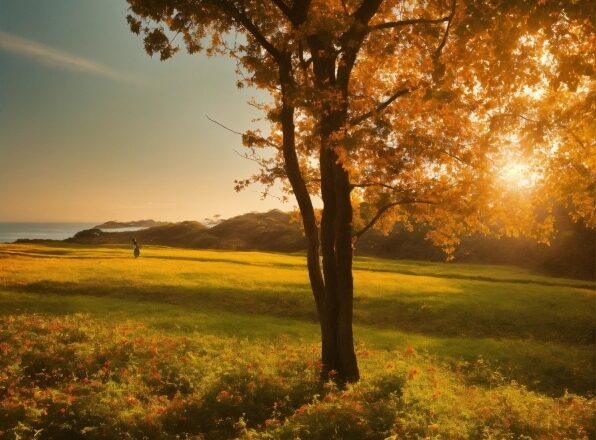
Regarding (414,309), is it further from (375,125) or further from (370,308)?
(375,125)

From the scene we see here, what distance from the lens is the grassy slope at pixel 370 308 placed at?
24.8 metres

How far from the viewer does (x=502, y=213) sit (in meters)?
17.1

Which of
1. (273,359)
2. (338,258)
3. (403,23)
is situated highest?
(403,23)

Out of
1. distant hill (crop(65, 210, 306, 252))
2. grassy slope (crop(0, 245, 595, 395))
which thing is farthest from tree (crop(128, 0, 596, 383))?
distant hill (crop(65, 210, 306, 252))

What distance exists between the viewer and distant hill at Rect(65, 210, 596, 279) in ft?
214

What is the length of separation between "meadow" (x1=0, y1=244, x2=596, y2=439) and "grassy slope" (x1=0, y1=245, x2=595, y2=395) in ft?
0.46

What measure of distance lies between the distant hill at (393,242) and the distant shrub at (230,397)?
65.5 ft

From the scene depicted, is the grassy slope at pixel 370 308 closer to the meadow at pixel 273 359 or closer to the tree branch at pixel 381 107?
the meadow at pixel 273 359

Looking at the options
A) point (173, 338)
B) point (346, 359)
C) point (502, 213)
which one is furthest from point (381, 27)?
point (173, 338)

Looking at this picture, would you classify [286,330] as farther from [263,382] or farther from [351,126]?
[351,126]

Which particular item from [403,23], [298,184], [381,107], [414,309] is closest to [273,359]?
[298,184]

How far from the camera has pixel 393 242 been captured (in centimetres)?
10962

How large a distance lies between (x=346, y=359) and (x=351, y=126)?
8386mm

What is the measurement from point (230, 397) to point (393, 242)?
9779cm
